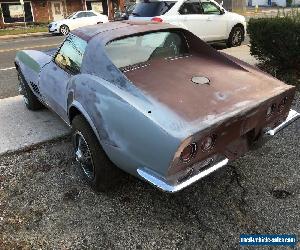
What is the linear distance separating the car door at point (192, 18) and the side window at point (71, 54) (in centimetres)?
630

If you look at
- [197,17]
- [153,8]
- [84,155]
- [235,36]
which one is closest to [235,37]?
[235,36]

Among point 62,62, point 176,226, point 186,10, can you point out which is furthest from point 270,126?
point 186,10

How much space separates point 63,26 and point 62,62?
59.6ft

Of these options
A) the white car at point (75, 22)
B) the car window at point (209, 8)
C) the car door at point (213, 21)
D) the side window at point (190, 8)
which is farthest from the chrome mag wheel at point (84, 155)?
the white car at point (75, 22)

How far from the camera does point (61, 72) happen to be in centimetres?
445

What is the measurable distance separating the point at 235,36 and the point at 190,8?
6.47 ft

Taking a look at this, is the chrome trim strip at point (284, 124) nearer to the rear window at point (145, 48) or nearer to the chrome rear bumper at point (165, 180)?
the chrome rear bumper at point (165, 180)

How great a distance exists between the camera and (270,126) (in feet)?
12.3

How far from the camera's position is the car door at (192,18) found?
10453 millimetres

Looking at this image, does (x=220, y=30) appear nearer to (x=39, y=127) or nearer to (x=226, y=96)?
(x=39, y=127)

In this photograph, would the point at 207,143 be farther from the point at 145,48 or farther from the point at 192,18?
the point at 192,18

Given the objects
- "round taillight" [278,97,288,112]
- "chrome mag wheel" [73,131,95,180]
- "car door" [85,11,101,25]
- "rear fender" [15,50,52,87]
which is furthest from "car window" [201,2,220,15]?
"car door" [85,11,101,25]

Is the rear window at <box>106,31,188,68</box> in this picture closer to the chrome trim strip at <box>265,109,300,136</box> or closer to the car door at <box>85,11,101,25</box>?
the chrome trim strip at <box>265,109,300,136</box>

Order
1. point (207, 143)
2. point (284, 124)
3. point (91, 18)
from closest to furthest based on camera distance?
point (207, 143)
point (284, 124)
point (91, 18)
